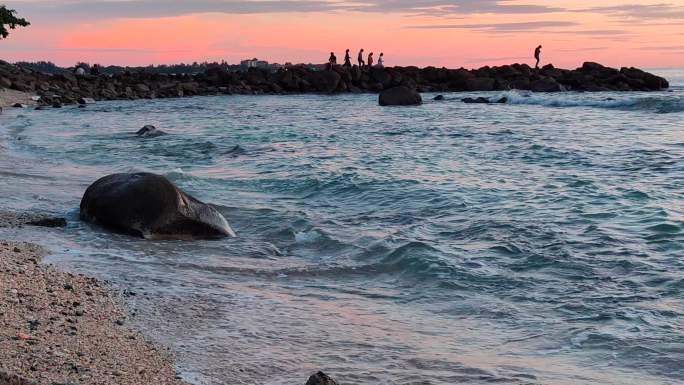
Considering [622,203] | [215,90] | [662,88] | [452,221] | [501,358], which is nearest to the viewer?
[501,358]

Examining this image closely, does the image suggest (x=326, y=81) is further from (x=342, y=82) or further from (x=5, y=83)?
(x=5, y=83)

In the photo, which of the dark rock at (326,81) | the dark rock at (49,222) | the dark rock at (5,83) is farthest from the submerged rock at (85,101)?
the dark rock at (49,222)

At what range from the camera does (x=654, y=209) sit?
399 inches

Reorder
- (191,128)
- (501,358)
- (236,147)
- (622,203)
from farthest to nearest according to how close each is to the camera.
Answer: (191,128) → (236,147) → (622,203) → (501,358)

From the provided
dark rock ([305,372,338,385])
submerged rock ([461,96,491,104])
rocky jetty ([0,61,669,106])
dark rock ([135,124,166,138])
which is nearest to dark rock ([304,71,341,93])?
rocky jetty ([0,61,669,106])

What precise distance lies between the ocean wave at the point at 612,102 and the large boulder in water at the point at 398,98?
4.13 metres

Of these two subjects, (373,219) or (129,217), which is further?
(373,219)

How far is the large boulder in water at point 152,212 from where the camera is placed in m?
8.84

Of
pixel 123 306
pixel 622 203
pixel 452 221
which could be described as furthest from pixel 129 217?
pixel 622 203

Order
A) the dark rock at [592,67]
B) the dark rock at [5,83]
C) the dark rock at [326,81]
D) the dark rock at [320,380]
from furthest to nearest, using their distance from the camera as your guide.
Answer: the dark rock at [592,67], the dark rock at [326,81], the dark rock at [5,83], the dark rock at [320,380]

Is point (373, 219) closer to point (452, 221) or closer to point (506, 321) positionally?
point (452, 221)

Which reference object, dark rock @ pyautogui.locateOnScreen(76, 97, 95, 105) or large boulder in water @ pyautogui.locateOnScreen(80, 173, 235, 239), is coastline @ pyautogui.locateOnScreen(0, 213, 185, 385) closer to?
large boulder in water @ pyautogui.locateOnScreen(80, 173, 235, 239)

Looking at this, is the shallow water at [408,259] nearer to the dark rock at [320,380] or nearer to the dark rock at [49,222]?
the dark rock at [49,222]

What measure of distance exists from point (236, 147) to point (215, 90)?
31.0 metres
